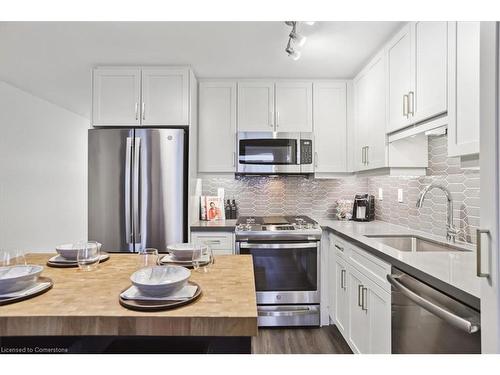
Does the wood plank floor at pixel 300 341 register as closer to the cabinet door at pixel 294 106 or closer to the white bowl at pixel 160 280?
the white bowl at pixel 160 280

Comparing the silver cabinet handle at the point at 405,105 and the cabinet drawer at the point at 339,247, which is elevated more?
the silver cabinet handle at the point at 405,105

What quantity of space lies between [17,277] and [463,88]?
1.96 meters

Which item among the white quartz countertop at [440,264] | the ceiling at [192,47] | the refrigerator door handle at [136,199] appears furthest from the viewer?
the refrigerator door handle at [136,199]

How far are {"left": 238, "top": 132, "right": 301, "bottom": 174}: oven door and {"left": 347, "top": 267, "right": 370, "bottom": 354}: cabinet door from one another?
1229 mm

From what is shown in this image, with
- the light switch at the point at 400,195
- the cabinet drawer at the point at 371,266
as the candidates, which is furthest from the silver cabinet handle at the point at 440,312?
the light switch at the point at 400,195

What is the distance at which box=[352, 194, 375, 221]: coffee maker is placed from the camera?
9.99 feet

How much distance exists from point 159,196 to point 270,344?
1511 mm

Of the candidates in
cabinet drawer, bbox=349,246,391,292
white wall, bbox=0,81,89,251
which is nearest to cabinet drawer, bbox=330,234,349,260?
cabinet drawer, bbox=349,246,391,292

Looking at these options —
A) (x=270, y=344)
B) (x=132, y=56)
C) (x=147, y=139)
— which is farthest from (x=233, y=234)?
(x=132, y=56)

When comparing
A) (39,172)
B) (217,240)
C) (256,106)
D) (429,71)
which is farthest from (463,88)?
(39,172)

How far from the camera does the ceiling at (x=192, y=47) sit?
81.4 inches

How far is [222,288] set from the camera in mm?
1125

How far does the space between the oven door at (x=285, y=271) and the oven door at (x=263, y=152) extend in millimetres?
768
